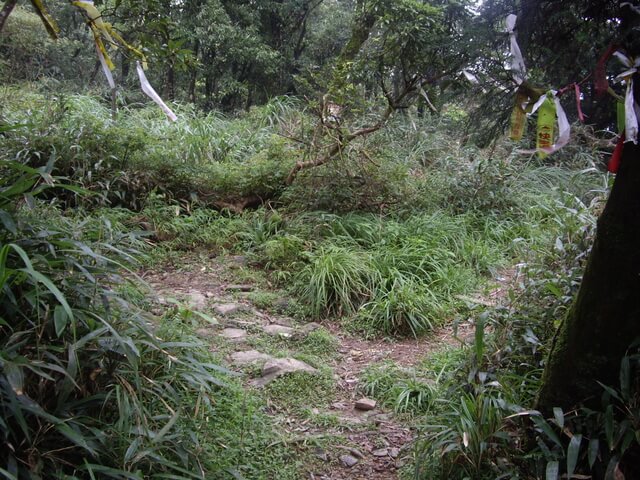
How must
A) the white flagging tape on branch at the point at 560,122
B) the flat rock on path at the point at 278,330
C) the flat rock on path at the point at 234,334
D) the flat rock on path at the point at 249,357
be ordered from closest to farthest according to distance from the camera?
the white flagging tape on branch at the point at 560,122, the flat rock on path at the point at 249,357, the flat rock on path at the point at 234,334, the flat rock on path at the point at 278,330

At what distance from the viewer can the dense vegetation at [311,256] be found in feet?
5.93

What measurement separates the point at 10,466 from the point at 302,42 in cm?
1123

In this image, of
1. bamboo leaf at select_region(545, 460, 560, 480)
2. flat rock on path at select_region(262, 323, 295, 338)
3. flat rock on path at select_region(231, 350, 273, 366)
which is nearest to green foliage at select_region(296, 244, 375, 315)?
flat rock on path at select_region(262, 323, 295, 338)

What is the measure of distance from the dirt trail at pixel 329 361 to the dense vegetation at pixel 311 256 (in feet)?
0.19

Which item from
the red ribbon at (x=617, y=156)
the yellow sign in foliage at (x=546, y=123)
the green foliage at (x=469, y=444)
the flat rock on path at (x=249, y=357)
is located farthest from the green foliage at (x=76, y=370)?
the red ribbon at (x=617, y=156)

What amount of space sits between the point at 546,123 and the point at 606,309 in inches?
24.3

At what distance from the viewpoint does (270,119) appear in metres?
7.54

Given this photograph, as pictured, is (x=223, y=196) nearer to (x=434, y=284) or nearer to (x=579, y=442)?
(x=434, y=284)

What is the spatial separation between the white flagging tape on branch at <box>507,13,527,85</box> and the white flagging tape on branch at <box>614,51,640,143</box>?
0.29 metres

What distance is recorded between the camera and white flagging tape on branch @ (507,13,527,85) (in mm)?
1648

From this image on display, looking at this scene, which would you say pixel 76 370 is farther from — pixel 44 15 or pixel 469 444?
pixel 469 444

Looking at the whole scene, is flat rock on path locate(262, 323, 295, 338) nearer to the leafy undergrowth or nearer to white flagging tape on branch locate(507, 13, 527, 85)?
the leafy undergrowth

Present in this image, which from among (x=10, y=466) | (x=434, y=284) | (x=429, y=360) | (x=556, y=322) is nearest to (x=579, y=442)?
(x=556, y=322)

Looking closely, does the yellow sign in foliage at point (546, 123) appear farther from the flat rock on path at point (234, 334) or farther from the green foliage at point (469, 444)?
the flat rock on path at point (234, 334)
